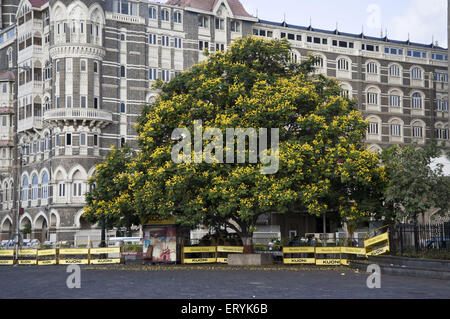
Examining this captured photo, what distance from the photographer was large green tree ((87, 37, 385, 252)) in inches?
1387

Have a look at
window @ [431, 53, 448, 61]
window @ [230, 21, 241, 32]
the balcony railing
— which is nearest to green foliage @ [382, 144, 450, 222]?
the balcony railing

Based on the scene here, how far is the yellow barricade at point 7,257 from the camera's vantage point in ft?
148

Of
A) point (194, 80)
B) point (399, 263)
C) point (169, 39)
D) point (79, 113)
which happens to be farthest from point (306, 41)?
point (399, 263)

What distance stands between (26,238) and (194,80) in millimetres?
40514

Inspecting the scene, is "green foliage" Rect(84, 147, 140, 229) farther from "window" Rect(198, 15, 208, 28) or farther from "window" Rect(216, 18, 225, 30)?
"window" Rect(216, 18, 225, 30)

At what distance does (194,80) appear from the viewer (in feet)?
129

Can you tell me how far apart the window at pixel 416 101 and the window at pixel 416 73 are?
2028 millimetres

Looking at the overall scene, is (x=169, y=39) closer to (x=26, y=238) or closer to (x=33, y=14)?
(x=33, y=14)

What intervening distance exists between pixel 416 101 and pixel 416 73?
340cm

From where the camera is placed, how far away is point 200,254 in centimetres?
4159

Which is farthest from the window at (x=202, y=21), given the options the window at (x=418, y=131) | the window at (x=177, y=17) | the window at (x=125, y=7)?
the window at (x=418, y=131)

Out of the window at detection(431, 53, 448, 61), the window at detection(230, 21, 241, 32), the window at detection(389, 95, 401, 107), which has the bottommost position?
the window at detection(389, 95, 401, 107)

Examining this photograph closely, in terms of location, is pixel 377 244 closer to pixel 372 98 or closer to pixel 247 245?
pixel 247 245

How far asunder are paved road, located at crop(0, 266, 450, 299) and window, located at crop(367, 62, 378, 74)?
183 feet
